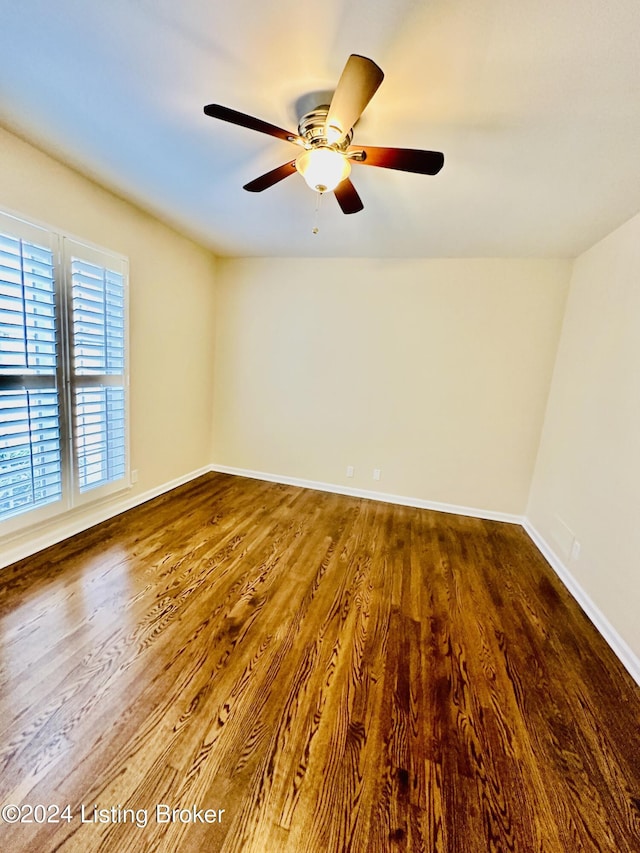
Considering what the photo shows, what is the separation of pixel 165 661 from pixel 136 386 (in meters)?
2.21

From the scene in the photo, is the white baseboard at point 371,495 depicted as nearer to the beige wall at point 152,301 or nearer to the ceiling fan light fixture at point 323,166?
the beige wall at point 152,301

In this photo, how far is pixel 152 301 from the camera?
3.00 meters

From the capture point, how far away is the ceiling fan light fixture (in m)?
1.52

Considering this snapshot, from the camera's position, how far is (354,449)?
12.2ft

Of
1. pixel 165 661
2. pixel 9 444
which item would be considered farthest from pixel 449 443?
pixel 9 444

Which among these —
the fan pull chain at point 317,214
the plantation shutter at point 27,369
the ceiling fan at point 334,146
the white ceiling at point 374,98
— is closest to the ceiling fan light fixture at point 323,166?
the ceiling fan at point 334,146

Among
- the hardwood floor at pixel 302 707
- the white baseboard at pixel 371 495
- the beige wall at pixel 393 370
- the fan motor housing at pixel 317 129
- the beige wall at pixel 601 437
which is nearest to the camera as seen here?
the hardwood floor at pixel 302 707

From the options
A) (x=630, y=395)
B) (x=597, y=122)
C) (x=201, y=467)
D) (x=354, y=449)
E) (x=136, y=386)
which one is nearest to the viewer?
(x=597, y=122)

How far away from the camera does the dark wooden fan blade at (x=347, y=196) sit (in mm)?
1750

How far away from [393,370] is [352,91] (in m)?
2.48

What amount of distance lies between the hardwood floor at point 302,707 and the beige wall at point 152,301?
117 cm

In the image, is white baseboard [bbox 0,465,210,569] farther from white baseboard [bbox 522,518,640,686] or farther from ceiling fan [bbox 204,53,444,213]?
white baseboard [bbox 522,518,640,686]

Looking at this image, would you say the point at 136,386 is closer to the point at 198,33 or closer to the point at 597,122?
the point at 198,33

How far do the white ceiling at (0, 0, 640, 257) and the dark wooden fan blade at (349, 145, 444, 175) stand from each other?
8.3 inches
